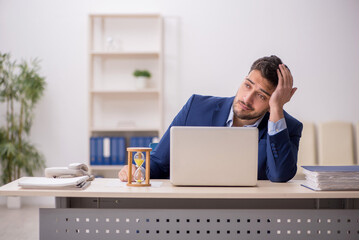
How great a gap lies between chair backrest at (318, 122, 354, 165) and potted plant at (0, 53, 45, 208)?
3.33 metres

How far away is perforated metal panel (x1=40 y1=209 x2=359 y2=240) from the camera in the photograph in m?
1.75

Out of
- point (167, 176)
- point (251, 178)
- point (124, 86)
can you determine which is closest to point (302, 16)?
point (124, 86)

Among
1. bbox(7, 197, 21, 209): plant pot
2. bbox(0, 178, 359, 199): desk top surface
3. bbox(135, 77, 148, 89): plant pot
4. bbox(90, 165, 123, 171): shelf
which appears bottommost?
bbox(7, 197, 21, 209): plant pot

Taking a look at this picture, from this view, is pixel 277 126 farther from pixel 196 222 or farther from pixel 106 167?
pixel 106 167

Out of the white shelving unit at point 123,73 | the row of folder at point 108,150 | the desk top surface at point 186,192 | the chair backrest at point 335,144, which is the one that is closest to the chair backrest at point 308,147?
the chair backrest at point 335,144

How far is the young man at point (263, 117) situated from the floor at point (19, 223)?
83.6 inches

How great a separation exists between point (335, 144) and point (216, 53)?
1.77 meters

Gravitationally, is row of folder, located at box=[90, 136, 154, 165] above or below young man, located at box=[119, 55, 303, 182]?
below

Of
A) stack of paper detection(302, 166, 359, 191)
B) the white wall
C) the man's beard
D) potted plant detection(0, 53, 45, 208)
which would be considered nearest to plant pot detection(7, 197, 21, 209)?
potted plant detection(0, 53, 45, 208)

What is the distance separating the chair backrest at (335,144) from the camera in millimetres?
4855

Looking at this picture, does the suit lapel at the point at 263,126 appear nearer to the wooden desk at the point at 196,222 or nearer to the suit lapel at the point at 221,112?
the suit lapel at the point at 221,112

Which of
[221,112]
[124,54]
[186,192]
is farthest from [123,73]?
[186,192]

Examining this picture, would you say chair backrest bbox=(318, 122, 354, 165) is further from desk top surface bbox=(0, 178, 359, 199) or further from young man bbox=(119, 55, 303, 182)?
desk top surface bbox=(0, 178, 359, 199)

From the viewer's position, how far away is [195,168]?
5.81 ft
